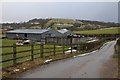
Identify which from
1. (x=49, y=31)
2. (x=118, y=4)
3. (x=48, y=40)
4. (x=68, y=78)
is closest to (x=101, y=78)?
(x=68, y=78)

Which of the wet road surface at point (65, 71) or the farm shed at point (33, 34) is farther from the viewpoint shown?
the farm shed at point (33, 34)

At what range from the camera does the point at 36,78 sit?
12484 millimetres

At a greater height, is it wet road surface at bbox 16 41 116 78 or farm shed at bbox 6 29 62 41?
farm shed at bbox 6 29 62 41

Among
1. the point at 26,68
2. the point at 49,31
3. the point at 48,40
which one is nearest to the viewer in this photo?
the point at 26,68

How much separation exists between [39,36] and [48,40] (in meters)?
15.2

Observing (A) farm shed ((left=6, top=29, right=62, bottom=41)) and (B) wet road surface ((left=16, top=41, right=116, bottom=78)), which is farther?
(A) farm shed ((left=6, top=29, right=62, bottom=41))

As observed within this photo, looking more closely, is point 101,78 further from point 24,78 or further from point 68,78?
point 24,78

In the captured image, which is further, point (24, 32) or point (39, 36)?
point (24, 32)

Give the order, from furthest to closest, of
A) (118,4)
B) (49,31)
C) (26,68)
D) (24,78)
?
(49,31) → (118,4) → (26,68) → (24,78)

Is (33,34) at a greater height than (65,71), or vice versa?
(33,34)

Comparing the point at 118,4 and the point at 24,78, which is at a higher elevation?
the point at 118,4

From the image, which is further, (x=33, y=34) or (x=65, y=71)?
(x=33, y=34)

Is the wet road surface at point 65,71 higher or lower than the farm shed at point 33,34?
lower

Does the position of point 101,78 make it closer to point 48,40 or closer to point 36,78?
point 36,78
